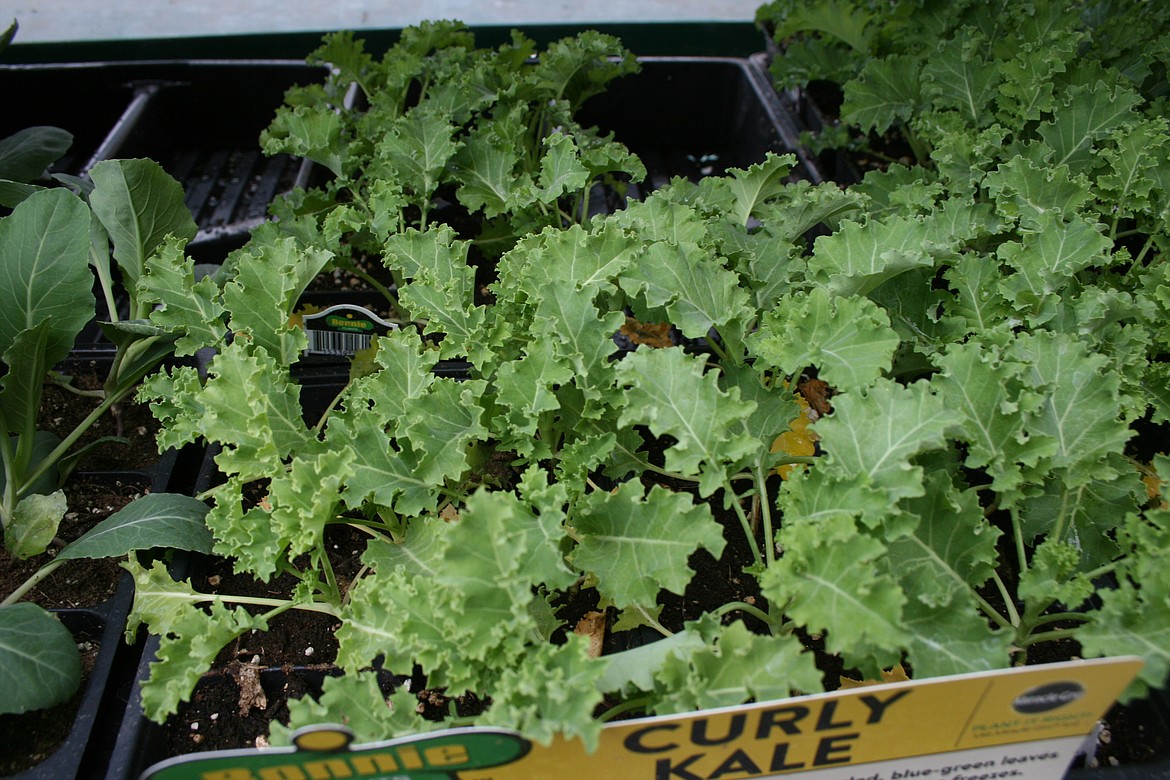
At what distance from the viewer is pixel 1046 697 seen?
119 cm

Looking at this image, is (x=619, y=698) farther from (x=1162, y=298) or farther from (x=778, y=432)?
(x=1162, y=298)

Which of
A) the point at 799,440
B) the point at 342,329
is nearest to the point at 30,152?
the point at 342,329

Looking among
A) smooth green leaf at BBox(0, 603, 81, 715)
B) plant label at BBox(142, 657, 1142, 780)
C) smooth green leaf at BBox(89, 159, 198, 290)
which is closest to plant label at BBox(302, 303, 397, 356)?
smooth green leaf at BBox(89, 159, 198, 290)

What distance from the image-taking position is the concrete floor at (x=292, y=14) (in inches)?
147

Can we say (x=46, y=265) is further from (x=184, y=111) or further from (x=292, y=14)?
(x=292, y=14)

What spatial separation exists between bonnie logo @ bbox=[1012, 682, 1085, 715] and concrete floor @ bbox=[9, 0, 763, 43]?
3123 millimetres

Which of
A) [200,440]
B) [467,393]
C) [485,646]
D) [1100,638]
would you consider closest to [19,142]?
[200,440]

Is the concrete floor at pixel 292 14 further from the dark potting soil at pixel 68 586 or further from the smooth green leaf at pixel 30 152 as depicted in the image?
the dark potting soil at pixel 68 586

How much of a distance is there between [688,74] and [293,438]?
223cm

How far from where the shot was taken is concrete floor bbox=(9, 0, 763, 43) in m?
3.73

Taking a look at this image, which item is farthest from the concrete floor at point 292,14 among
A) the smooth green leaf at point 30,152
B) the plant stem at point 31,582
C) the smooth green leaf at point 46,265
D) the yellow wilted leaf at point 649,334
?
the plant stem at point 31,582

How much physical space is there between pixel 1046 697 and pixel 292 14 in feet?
13.1

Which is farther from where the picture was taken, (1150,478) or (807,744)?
(1150,478)

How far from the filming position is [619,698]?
1469mm
